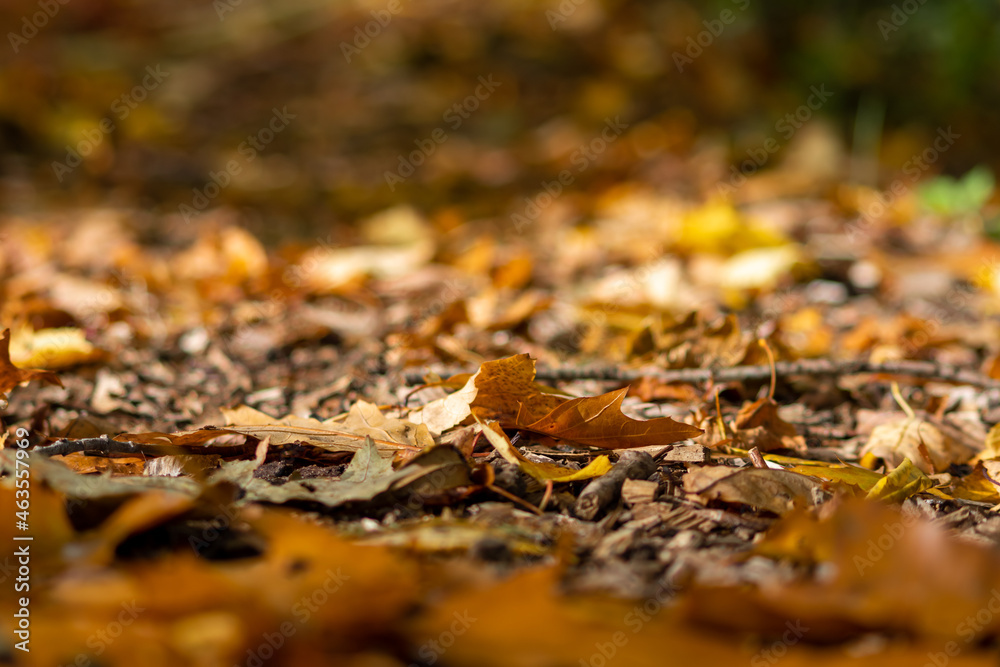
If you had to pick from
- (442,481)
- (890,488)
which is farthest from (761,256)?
(442,481)

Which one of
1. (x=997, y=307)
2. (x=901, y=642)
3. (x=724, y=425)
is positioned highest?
(x=901, y=642)

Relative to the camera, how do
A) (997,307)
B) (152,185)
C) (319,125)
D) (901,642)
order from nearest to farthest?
(901,642) → (997,307) → (152,185) → (319,125)

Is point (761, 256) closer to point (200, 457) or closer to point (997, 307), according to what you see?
point (997, 307)

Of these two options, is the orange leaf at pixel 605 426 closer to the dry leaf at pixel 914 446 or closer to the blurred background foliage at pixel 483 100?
the dry leaf at pixel 914 446

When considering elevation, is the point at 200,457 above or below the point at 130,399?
above
